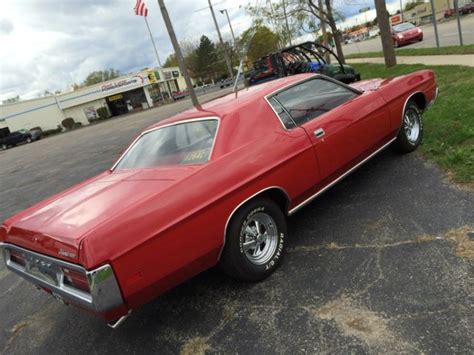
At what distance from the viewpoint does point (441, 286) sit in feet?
9.05

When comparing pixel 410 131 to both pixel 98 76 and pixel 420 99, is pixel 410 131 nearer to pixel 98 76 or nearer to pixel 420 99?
pixel 420 99

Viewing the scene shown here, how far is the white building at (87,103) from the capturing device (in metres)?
47.4

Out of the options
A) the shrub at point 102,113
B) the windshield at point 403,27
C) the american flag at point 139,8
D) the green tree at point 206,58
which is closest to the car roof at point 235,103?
the american flag at point 139,8

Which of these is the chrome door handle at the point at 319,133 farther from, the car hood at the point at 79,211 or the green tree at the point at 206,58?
the green tree at the point at 206,58

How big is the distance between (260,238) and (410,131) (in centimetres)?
310

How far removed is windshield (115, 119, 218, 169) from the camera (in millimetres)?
3396

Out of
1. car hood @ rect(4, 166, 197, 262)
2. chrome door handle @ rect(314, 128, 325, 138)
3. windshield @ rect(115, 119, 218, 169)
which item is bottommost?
chrome door handle @ rect(314, 128, 325, 138)

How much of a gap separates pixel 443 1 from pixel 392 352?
75.8m

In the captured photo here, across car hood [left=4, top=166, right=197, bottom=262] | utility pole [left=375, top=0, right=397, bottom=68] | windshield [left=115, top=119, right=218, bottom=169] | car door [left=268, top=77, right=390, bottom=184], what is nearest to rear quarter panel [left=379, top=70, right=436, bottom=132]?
car door [left=268, top=77, right=390, bottom=184]

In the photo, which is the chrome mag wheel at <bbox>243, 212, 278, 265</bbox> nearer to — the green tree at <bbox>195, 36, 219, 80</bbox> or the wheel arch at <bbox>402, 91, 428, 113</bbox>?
the wheel arch at <bbox>402, 91, 428, 113</bbox>

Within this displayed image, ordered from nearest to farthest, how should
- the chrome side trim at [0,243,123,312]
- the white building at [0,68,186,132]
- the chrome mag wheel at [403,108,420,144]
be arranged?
1. the chrome side trim at [0,243,123,312]
2. the chrome mag wheel at [403,108,420,144]
3. the white building at [0,68,186,132]

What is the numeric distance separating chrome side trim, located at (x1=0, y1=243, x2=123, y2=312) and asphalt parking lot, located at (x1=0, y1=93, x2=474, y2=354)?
0.62 metres

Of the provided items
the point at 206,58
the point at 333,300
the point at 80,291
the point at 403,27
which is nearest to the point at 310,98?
the point at 333,300

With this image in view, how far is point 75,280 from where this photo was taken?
2.59 m
